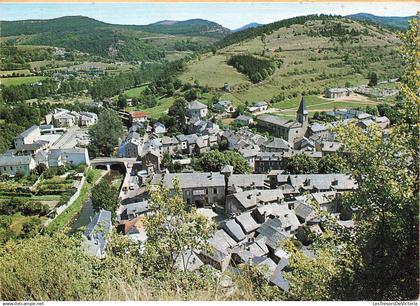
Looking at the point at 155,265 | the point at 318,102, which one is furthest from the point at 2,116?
the point at 155,265

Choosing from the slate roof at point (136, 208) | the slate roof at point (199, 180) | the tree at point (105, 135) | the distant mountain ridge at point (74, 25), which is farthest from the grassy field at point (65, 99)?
the slate roof at point (136, 208)

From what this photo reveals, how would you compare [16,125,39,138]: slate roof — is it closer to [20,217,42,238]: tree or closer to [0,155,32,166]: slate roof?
[0,155,32,166]: slate roof

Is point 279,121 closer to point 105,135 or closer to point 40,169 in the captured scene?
point 105,135

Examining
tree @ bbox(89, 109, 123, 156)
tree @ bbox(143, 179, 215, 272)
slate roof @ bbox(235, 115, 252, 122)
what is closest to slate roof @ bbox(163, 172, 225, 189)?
tree @ bbox(89, 109, 123, 156)

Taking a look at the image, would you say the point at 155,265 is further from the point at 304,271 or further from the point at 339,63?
the point at 339,63

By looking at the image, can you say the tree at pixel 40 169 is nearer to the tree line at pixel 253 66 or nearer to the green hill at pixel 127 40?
the tree line at pixel 253 66

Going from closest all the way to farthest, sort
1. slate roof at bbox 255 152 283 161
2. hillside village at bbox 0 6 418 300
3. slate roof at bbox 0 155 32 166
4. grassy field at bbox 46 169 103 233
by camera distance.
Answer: hillside village at bbox 0 6 418 300 → grassy field at bbox 46 169 103 233 → slate roof at bbox 255 152 283 161 → slate roof at bbox 0 155 32 166
